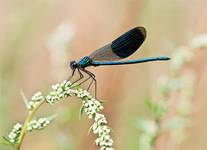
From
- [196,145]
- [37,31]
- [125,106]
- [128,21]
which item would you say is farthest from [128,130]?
[37,31]

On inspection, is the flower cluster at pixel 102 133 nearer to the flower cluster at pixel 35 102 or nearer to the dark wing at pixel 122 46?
the flower cluster at pixel 35 102

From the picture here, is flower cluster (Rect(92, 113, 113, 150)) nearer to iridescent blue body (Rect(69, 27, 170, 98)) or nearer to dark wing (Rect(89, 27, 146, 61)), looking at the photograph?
iridescent blue body (Rect(69, 27, 170, 98))

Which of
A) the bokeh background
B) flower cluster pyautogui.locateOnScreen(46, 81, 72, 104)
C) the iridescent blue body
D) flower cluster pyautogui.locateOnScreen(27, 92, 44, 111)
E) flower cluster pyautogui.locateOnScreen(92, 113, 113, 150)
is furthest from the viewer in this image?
the bokeh background

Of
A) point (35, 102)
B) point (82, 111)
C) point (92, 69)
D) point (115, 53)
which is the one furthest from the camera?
point (92, 69)

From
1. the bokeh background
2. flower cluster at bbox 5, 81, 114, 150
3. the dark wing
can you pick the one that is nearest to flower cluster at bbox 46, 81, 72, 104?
flower cluster at bbox 5, 81, 114, 150

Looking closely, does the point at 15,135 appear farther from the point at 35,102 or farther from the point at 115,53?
the point at 115,53

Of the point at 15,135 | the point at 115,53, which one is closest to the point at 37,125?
the point at 15,135
